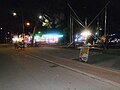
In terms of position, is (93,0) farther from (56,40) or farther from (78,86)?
(78,86)

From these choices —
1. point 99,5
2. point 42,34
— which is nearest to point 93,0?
point 99,5

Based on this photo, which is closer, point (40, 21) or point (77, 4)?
point (77, 4)

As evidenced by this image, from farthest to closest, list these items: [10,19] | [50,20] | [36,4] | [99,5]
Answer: [10,19] → [50,20] → [36,4] → [99,5]

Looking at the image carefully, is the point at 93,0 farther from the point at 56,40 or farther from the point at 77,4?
the point at 56,40

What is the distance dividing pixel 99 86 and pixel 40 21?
4244cm

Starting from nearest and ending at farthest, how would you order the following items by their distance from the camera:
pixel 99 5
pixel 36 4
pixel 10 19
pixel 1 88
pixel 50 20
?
1. pixel 1 88
2. pixel 99 5
3. pixel 36 4
4. pixel 50 20
5. pixel 10 19

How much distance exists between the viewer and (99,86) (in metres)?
8.98

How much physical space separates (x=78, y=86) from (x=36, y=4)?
38222 millimetres

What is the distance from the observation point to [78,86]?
8.96m

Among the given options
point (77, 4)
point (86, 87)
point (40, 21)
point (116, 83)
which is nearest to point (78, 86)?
point (86, 87)

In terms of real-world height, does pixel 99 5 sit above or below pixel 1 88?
above

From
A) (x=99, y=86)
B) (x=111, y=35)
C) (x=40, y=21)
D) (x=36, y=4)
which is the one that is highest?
(x=36, y=4)

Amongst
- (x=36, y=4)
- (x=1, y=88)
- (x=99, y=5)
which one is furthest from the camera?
(x=36, y=4)

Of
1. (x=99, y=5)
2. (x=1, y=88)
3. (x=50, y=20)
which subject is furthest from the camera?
(x=50, y=20)
